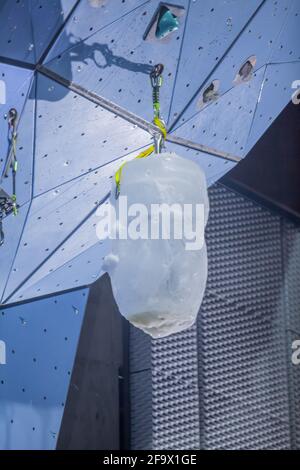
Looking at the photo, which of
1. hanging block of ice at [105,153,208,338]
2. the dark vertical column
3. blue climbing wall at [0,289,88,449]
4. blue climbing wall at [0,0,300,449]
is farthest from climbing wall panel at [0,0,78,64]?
the dark vertical column

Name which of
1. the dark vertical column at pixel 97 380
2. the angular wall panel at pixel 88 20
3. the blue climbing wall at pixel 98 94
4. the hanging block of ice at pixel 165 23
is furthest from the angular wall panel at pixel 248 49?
the dark vertical column at pixel 97 380

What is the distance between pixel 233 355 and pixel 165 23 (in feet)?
7.15

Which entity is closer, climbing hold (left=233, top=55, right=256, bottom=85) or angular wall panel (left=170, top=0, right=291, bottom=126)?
angular wall panel (left=170, top=0, right=291, bottom=126)

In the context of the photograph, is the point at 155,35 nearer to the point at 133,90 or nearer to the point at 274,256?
the point at 133,90

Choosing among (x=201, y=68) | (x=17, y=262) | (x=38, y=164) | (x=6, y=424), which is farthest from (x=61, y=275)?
(x=201, y=68)

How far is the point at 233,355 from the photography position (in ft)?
13.0

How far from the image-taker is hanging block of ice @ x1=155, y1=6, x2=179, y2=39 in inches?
86.9

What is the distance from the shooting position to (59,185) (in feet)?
8.19

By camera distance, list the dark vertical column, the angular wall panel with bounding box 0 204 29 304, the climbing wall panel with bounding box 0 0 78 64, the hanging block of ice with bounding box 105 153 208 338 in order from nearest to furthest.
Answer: the hanging block of ice with bounding box 105 153 208 338 < the climbing wall panel with bounding box 0 0 78 64 < the angular wall panel with bounding box 0 204 29 304 < the dark vertical column

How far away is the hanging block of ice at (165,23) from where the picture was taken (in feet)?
7.24

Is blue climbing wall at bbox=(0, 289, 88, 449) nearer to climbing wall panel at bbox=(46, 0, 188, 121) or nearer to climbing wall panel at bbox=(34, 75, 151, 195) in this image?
climbing wall panel at bbox=(34, 75, 151, 195)

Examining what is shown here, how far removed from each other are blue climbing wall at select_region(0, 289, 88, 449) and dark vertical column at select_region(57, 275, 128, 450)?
45 cm

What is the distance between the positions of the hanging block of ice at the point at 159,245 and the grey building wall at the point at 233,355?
1846 mm

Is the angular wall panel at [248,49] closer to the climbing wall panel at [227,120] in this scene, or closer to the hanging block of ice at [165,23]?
the climbing wall panel at [227,120]
